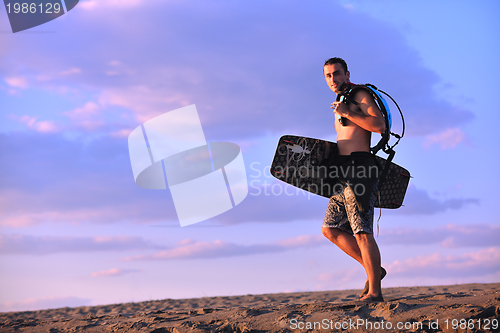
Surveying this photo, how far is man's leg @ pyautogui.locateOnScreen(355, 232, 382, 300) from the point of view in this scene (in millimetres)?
3701

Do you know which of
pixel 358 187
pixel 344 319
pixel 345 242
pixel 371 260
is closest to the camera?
pixel 344 319

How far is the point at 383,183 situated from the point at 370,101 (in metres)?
1.03

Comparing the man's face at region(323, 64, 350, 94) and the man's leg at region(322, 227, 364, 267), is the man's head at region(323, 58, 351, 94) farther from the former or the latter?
the man's leg at region(322, 227, 364, 267)

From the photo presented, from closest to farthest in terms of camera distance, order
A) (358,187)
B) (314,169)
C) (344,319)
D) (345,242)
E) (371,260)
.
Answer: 1. (344,319)
2. (371,260)
3. (358,187)
4. (345,242)
5. (314,169)

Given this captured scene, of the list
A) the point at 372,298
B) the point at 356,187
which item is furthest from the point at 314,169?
the point at 372,298

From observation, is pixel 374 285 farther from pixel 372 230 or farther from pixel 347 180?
pixel 347 180

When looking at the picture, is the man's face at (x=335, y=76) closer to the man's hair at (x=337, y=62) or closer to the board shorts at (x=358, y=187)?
Answer: the man's hair at (x=337, y=62)

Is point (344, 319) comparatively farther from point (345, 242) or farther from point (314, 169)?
point (314, 169)

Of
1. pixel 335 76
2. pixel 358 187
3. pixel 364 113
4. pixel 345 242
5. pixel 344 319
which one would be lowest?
pixel 344 319

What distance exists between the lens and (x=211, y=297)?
890 centimetres

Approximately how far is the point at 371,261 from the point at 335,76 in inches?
73.7

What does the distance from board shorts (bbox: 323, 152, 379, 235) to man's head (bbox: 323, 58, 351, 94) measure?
29.4 inches

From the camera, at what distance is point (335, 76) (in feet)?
13.2

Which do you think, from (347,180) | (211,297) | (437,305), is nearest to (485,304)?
(437,305)
